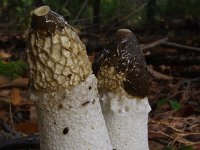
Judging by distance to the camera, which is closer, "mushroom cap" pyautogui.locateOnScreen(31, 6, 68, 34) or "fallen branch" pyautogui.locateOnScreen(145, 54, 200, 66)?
"mushroom cap" pyautogui.locateOnScreen(31, 6, 68, 34)

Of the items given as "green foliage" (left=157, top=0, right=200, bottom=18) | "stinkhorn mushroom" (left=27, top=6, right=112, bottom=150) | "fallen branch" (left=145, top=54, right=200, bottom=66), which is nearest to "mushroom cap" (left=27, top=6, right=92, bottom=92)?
"stinkhorn mushroom" (left=27, top=6, right=112, bottom=150)

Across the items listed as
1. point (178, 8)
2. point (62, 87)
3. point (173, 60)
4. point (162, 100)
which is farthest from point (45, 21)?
point (178, 8)

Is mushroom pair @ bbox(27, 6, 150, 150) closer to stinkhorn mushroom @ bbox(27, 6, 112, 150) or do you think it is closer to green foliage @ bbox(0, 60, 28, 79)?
stinkhorn mushroom @ bbox(27, 6, 112, 150)

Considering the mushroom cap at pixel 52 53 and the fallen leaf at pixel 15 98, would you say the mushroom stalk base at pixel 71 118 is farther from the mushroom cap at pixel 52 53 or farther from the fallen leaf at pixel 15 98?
the fallen leaf at pixel 15 98

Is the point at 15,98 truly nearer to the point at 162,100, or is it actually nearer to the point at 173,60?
the point at 162,100

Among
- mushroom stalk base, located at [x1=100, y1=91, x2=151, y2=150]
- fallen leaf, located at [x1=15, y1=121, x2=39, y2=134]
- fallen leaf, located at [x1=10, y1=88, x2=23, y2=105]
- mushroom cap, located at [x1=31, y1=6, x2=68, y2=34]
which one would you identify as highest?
mushroom cap, located at [x1=31, y1=6, x2=68, y2=34]

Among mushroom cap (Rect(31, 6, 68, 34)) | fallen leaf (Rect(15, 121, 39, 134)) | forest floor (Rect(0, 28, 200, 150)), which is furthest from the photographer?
fallen leaf (Rect(15, 121, 39, 134))

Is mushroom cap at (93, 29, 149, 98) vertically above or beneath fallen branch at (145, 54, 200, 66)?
above
